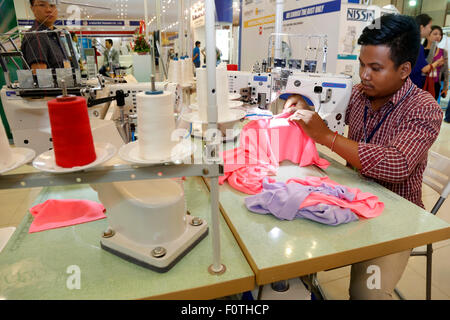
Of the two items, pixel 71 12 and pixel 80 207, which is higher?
pixel 71 12

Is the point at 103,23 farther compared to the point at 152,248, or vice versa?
the point at 103,23

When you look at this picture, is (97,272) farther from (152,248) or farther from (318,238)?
(318,238)

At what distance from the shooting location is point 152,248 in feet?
2.81

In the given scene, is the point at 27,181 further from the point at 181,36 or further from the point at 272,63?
the point at 181,36

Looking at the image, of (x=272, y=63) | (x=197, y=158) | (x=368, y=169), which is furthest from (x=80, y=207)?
(x=272, y=63)

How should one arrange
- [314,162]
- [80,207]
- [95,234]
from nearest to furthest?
1. [95,234]
2. [80,207]
3. [314,162]

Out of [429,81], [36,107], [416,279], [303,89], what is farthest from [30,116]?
[429,81]

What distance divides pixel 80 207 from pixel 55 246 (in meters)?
0.24

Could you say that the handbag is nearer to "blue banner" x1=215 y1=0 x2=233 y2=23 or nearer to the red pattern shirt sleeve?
"blue banner" x1=215 y1=0 x2=233 y2=23

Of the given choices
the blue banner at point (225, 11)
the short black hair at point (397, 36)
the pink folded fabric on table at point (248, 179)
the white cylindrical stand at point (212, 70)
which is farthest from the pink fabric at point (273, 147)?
the blue banner at point (225, 11)

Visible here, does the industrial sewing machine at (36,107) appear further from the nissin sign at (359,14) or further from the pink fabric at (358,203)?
the nissin sign at (359,14)

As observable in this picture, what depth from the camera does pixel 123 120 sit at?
1.41 meters

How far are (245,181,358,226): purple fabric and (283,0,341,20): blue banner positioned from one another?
3682 mm

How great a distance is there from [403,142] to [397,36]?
18.9 inches
